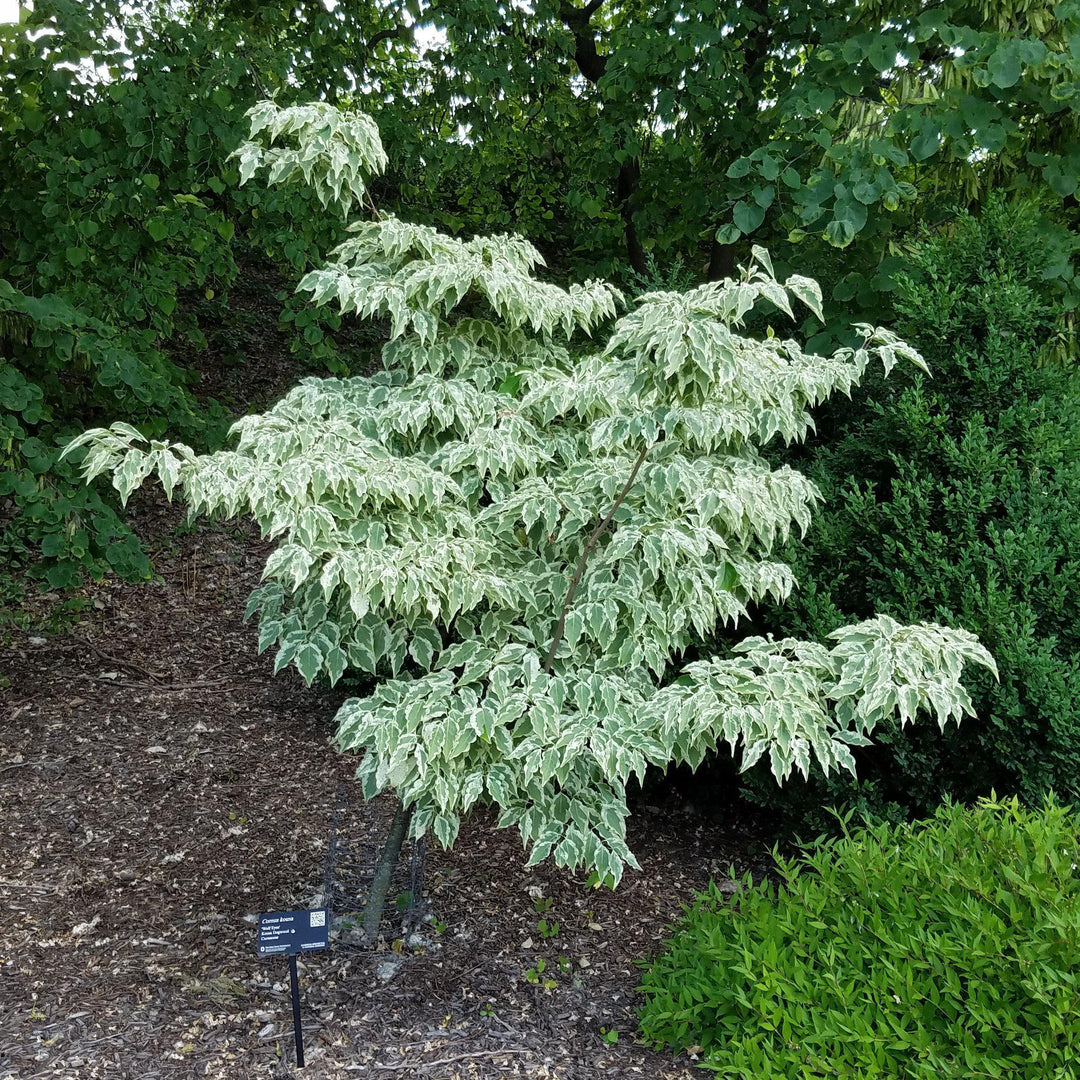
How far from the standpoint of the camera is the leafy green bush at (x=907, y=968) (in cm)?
199

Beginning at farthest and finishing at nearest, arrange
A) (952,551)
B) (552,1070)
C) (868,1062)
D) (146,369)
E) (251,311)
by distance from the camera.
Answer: (251,311) → (146,369) → (952,551) → (552,1070) → (868,1062)

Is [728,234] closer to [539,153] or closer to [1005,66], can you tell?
[1005,66]

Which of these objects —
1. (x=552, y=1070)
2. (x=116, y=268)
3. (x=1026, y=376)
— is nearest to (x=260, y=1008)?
(x=552, y=1070)

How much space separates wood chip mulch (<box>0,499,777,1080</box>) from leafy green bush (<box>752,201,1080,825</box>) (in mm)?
953

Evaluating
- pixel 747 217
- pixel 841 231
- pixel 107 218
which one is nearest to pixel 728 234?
pixel 747 217

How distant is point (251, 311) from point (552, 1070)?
7002 mm

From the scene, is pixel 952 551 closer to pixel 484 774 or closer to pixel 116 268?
pixel 484 774

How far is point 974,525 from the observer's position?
120 inches

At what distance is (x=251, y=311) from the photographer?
8.06m

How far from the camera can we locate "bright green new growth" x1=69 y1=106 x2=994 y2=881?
2.04 metres

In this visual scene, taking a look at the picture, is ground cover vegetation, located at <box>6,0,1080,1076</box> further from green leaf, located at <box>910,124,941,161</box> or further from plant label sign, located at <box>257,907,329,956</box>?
plant label sign, located at <box>257,907,329,956</box>

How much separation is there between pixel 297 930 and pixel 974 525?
7.75 feet

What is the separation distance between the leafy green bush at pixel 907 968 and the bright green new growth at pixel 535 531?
0.45m

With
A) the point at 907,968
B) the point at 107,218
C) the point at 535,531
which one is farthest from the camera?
the point at 107,218
